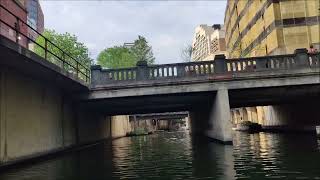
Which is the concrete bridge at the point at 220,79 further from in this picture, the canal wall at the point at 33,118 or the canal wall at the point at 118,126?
the canal wall at the point at 118,126

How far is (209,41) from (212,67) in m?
117

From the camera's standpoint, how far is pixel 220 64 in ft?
81.6

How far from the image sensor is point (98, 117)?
129 ft

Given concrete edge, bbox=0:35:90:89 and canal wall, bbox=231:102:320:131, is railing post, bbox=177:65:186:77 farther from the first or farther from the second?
canal wall, bbox=231:102:320:131

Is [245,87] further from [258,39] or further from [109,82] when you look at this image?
[258,39]

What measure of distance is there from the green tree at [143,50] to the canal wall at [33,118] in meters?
46.6

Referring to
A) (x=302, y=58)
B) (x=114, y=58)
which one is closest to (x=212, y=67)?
(x=302, y=58)

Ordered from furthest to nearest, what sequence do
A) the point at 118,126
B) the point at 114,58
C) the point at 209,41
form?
the point at 209,41, the point at 114,58, the point at 118,126

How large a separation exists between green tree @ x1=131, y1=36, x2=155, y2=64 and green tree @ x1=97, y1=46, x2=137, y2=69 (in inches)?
354

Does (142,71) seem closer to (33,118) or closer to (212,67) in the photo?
(212,67)

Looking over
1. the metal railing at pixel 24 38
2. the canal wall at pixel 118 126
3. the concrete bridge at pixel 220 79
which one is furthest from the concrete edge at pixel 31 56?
the canal wall at pixel 118 126

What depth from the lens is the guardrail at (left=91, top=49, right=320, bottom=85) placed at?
80.4 feet

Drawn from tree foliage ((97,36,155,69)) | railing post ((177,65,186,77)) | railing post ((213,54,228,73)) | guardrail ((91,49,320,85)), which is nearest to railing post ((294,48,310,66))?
guardrail ((91,49,320,85))

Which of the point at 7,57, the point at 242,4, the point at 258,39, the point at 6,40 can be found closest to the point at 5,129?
the point at 7,57
